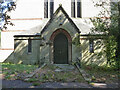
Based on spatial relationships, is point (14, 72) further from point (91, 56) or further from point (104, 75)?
point (91, 56)

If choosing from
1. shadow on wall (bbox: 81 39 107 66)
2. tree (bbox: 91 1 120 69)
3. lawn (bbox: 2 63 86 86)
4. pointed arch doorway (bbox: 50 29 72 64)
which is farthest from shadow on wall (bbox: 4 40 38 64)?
tree (bbox: 91 1 120 69)

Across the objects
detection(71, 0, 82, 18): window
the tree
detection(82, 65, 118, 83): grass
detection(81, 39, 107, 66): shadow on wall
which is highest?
detection(71, 0, 82, 18): window

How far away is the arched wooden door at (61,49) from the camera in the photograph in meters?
14.7

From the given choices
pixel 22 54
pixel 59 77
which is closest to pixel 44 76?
pixel 59 77

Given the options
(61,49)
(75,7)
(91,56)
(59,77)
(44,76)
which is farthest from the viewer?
(75,7)

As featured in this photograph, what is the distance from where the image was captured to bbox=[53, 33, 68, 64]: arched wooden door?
48.4ft

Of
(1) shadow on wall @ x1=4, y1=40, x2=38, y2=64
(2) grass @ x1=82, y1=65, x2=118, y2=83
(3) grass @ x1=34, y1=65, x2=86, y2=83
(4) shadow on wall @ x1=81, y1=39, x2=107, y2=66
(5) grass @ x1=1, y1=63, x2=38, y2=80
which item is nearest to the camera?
(3) grass @ x1=34, y1=65, x2=86, y2=83

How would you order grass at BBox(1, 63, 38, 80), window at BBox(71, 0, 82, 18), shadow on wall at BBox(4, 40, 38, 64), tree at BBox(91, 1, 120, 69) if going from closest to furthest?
grass at BBox(1, 63, 38, 80), tree at BBox(91, 1, 120, 69), shadow on wall at BBox(4, 40, 38, 64), window at BBox(71, 0, 82, 18)

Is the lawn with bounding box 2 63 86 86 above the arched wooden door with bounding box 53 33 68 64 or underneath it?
underneath

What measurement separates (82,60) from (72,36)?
3121 millimetres

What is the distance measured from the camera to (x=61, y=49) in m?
14.8

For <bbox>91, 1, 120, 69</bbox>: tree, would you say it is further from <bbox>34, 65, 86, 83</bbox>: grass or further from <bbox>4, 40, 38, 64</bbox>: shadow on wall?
<bbox>4, 40, 38, 64</bbox>: shadow on wall

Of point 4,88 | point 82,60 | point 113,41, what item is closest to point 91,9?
point 82,60

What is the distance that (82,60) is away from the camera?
1424 cm
